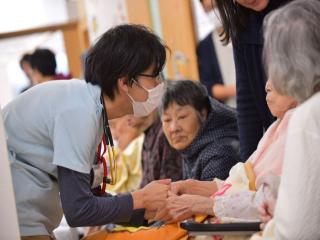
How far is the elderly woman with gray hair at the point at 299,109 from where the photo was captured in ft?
4.40

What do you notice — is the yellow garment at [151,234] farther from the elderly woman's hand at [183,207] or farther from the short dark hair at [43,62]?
the short dark hair at [43,62]

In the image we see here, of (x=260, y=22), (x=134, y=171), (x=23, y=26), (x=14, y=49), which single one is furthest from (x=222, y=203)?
(x=14, y=49)

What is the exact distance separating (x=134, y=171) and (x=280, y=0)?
1.77 meters

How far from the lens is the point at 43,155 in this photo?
1906 mm

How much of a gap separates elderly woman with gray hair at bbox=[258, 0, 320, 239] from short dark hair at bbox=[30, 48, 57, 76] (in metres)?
3.49

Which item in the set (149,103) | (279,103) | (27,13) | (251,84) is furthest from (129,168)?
(27,13)

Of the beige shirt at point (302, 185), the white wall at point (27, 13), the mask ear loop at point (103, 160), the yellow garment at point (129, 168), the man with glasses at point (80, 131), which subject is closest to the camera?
the beige shirt at point (302, 185)

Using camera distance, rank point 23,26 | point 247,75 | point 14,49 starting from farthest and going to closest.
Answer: point 14,49
point 23,26
point 247,75

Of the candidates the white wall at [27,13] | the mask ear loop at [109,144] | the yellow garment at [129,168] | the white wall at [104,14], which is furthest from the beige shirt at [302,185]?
the white wall at [27,13]

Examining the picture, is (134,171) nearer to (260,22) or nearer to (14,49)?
(260,22)

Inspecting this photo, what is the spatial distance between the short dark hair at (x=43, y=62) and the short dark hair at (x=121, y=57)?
2.87m

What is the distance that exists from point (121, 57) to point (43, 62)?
3.00m

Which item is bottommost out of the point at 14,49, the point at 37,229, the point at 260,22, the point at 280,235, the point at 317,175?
the point at 14,49

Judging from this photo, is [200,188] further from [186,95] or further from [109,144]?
[186,95]
